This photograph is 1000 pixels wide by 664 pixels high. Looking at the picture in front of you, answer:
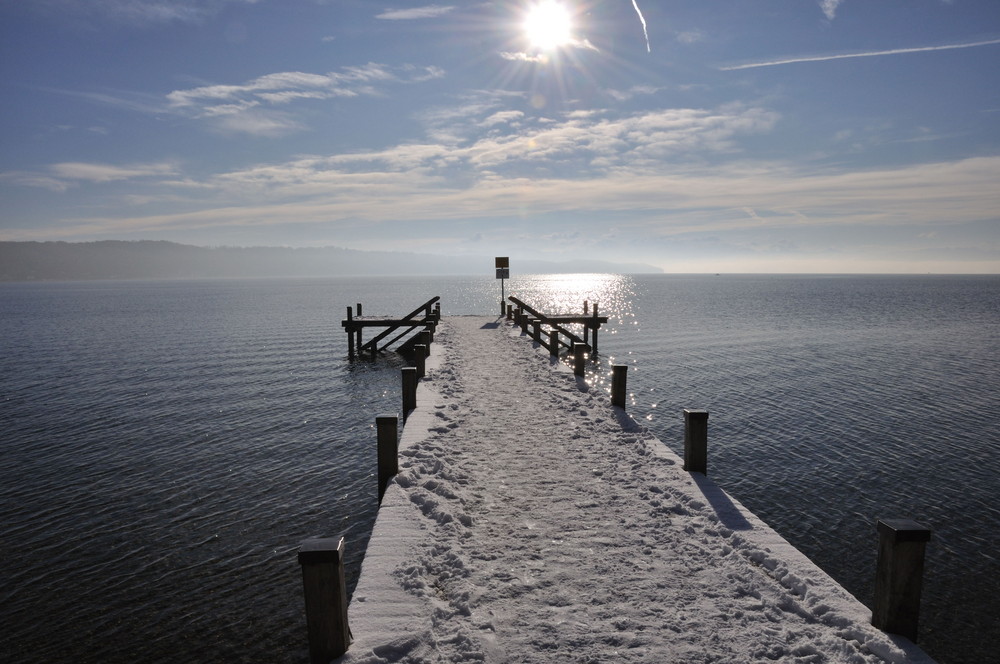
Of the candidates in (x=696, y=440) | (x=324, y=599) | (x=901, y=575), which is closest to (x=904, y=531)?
(x=901, y=575)

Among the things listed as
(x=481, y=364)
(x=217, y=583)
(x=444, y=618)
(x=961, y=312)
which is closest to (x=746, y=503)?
(x=481, y=364)

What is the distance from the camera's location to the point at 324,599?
4.30m

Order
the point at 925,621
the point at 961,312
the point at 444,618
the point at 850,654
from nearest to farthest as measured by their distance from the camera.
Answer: the point at 850,654, the point at 444,618, the point at 925,621, the point at 961,312

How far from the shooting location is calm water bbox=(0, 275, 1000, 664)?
829cm

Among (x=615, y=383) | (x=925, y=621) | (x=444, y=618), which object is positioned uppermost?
(x=615, y=383)

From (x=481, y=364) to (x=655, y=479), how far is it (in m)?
9.95

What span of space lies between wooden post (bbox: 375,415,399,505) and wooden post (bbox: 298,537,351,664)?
3658 mm

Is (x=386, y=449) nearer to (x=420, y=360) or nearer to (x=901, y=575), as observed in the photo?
(x=901, y=575)

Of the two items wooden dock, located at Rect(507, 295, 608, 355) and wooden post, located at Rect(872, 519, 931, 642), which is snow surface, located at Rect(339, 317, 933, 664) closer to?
wooden post, located at Rect(872, 519, 931, 642)

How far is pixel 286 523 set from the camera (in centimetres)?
1099

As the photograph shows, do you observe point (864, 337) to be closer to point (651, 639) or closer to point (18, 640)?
point (651, 639)

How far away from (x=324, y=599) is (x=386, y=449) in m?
3.91

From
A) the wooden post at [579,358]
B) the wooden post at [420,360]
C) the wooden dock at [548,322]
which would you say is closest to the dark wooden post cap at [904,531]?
the wooden post at [579,358]

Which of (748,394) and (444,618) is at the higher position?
(444,618)
